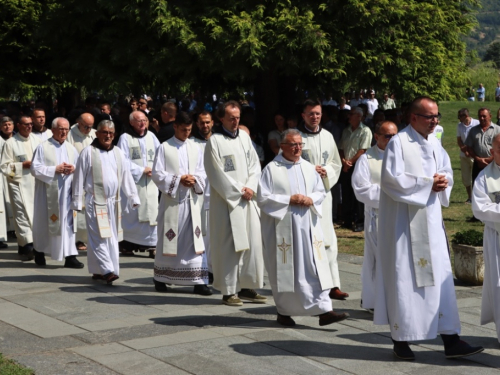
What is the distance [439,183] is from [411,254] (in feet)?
1.93

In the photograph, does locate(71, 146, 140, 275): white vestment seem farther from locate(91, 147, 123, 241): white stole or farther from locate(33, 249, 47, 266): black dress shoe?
locate(33, 249, 47, 266): black dress shoe

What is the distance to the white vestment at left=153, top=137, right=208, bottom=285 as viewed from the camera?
405 inches

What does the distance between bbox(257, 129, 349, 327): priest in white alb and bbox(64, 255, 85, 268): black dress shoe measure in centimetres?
407

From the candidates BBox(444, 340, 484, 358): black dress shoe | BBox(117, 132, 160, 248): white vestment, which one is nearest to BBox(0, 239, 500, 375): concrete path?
BBox(444, 340, 484, 358): black dress shoe

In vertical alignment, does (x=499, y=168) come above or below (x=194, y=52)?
below

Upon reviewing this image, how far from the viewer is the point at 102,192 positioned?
1114cm

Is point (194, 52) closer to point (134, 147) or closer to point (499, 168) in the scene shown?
point (134, 147)

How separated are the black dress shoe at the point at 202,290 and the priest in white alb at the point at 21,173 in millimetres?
3620

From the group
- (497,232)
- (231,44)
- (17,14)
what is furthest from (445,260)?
(17,14)

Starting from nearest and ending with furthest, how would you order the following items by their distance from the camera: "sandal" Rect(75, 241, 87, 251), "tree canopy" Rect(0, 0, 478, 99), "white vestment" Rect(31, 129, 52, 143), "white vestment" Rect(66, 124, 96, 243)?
1. "white vestment" Rect(66, 124, 96, 243)
2. "white vestment" Rect(31, 129, 52, 143)
3. "sandal" Rect(75, 241, 87, 251)
4. "tree canopy" Rect(0, 0, 478, 99)

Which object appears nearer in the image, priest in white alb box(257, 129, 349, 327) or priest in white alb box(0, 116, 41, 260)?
priest in white alb box(257, 129, 349, 327)

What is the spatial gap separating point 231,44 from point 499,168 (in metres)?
6.77

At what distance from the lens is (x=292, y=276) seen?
840 centimetres

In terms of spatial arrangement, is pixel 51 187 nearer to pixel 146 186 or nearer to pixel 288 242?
pixel 146 186
